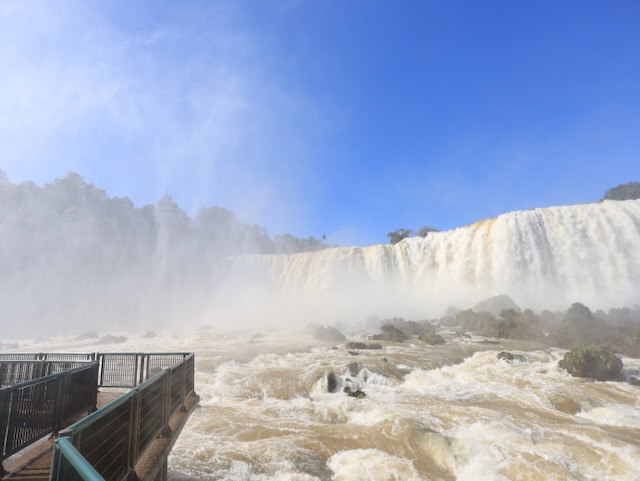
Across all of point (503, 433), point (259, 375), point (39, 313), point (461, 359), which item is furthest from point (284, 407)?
point (39, 313)

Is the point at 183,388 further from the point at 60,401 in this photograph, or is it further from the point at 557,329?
the point at 557,329

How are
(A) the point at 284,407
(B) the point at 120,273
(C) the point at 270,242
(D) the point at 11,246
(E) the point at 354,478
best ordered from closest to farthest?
(E) the point at 354,478 → (A) the point at 284,407 → (D) the point at 11,246 → (B) the point at 120,273 → (C) the point at 270,242

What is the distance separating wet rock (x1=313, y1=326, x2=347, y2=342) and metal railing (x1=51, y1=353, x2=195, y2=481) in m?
20.8

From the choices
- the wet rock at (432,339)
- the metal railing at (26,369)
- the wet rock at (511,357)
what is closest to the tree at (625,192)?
the wet rock at (432,339)

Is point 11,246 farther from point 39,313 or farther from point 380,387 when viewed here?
point 380,387

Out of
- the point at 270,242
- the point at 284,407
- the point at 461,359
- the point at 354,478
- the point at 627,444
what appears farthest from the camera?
the point at 270,242

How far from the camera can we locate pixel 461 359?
722 inches

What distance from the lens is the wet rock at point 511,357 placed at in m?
17.2

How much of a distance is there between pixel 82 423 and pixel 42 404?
267cm

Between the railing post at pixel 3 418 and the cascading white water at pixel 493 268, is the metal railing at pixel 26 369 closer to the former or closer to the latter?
the railing post at pixel 3 418

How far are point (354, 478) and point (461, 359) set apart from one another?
12.8 m

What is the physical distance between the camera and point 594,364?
14844 mm

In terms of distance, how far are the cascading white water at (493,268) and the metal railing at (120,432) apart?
121 feet

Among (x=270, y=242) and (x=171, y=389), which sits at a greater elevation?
(x=270, y=242)
